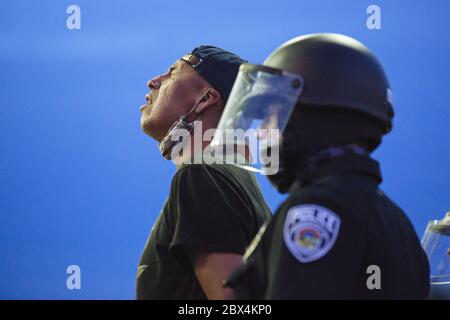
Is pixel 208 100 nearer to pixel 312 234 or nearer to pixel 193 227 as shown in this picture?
pixel 193 227

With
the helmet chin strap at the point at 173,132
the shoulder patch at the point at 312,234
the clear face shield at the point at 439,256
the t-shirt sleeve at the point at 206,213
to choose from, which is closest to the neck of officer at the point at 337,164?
the shoulder patch at the point at 312,234

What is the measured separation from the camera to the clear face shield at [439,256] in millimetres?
2531

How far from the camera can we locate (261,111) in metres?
1.73

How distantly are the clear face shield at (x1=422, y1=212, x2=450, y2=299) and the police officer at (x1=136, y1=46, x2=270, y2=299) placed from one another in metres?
0.65

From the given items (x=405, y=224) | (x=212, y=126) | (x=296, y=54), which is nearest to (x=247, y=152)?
(x=212, y=126)

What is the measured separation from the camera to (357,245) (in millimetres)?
1429

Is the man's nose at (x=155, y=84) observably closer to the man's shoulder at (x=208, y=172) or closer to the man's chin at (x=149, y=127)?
the man's chin at (x=149, y=127)

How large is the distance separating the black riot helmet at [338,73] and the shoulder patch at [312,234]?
291mm

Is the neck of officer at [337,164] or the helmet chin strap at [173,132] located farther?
the helmet chin strap at [173,132]

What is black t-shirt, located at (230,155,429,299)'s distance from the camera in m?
1.40

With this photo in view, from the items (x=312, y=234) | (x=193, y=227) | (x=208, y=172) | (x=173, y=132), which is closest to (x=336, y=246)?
(x=312, y=234)
